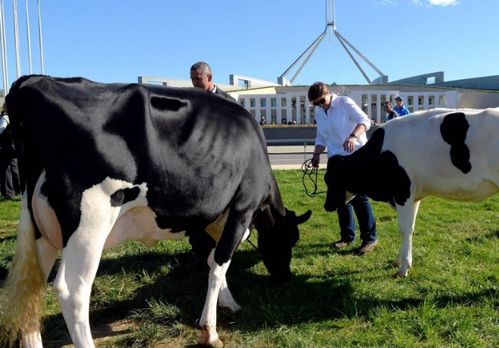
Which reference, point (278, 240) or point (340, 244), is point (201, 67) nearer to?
point (278, 240)

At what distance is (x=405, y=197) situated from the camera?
5.04m

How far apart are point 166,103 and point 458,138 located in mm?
2955

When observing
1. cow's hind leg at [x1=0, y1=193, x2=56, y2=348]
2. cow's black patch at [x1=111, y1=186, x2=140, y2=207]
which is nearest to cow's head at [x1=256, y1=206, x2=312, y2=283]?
cow's black patch at [x1=111, y1=186, x2=140, y2=207]

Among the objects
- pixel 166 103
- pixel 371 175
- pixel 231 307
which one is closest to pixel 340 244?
pixel 371 175

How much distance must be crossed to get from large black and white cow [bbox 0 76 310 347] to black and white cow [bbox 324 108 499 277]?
1.97 m

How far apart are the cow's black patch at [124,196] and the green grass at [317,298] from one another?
1332 mm

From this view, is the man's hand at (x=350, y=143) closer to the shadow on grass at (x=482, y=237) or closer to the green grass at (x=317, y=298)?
the green grass at (x=317, y=298)

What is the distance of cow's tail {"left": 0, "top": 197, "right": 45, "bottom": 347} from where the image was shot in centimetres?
315

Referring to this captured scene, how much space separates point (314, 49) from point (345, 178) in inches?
3588

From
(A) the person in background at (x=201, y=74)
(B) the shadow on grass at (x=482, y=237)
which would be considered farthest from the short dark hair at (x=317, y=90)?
(B) the shadow on grass at (x=482, y=237)

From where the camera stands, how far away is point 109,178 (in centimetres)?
291

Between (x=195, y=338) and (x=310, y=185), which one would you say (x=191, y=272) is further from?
(x=310, y=185)

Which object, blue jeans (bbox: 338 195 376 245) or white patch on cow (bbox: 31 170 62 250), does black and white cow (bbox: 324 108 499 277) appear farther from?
white patch on cow (bbox: 31 170 62 250)

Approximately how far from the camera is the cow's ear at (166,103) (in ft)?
10.6
